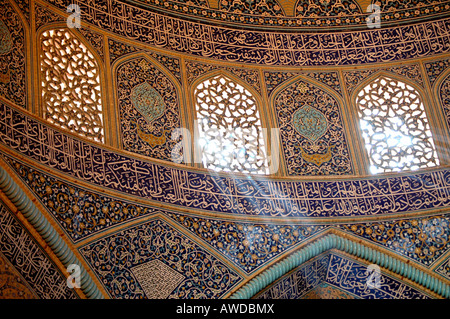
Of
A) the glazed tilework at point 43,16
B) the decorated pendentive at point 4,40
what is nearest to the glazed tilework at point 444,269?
the glazed tilework at point 43,16

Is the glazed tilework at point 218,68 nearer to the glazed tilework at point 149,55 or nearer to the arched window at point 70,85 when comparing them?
the glazed tilework at point 149,55

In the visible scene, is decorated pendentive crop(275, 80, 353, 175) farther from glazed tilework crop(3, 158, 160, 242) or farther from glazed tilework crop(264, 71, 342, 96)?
glazed tilework crop(3, 158, 160, 242)

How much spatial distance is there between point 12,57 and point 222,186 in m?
2.37

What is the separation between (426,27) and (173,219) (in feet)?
13.1

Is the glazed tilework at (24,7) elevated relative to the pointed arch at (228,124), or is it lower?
elevated

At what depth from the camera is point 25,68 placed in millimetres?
7914

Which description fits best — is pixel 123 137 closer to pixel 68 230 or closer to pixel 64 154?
pixel 64 154

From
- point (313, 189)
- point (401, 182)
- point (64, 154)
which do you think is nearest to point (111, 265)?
point (64, 154)

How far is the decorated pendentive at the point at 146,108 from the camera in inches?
332

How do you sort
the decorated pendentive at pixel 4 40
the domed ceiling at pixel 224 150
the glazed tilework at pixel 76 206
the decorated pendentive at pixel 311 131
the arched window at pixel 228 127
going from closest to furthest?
the glazed tilework at pixel 76 206
the domed ceiling at pixel 224 150
the decorated pendentive at pixel 4 40
the arched window at pixel 228 127
the decorated pendentive at pixel 311 131

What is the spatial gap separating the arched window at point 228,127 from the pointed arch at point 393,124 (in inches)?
47.0

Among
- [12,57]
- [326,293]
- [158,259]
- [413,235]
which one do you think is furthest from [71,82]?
[413,235]

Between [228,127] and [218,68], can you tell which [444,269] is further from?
[218,68]
